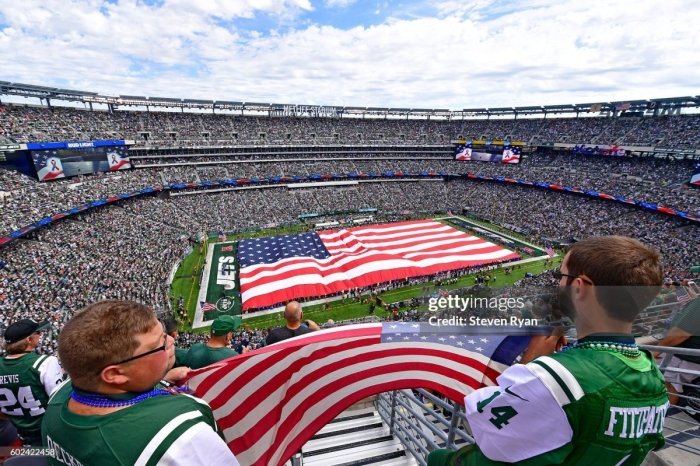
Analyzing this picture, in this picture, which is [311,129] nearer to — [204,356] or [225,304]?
[225,304]

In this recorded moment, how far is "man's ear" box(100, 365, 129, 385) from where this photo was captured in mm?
1744

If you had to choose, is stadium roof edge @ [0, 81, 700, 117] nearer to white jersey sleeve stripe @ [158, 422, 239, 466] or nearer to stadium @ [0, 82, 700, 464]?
stadium @ [0, 82, 700, 464]

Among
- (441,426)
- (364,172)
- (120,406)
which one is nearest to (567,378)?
(120,406)

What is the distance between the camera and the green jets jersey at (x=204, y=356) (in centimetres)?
429

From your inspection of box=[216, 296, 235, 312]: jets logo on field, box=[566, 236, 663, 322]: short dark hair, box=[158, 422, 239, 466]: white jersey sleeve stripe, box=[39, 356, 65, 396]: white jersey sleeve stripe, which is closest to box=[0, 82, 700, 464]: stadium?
box=[216, 296, 235, 312]: jets logo on field

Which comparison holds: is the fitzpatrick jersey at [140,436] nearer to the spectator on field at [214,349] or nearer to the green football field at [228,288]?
the spectator on field at [214,349]

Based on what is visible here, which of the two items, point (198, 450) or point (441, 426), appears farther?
point (441, 426)

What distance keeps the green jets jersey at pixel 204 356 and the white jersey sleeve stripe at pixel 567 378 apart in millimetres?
3877

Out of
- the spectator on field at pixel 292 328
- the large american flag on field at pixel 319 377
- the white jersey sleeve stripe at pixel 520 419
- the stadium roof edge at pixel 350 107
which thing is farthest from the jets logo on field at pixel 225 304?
the stadium roof edge at pixel 350 107

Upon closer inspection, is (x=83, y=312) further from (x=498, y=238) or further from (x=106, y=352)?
(x=498, y=238)

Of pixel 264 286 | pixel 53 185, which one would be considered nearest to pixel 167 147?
pixel 53 185

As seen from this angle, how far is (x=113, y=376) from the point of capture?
1.76 m

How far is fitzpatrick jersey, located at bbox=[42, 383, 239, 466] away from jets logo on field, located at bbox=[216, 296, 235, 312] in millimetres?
23992
